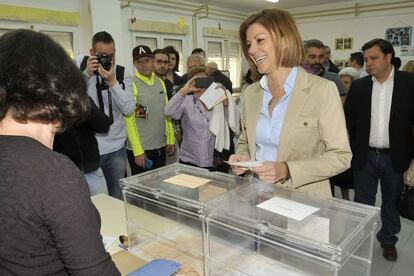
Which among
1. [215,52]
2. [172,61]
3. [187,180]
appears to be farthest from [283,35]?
[215,52]

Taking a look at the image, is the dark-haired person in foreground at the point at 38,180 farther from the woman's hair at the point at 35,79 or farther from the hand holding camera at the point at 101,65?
the hand holding camera at the point at 101,65

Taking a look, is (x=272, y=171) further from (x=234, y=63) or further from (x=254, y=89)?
(x=234, y=63)

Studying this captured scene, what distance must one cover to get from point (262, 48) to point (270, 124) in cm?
32

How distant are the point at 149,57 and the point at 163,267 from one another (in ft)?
7.75

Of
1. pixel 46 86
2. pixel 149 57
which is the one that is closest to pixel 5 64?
pixel 46 86

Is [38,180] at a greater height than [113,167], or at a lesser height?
greater

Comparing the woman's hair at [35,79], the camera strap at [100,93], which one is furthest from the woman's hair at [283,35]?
the camera strap at [100,93]

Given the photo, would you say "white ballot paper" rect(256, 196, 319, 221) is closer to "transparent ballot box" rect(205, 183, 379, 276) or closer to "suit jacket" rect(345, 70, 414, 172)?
→ "transparent ballot box" rect(205, 183, 379, 276)

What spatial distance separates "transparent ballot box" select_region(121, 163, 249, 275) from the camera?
1073mm

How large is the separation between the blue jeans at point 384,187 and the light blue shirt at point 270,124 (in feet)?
4.82

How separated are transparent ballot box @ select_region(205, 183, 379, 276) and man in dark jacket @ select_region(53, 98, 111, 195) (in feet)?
3.34

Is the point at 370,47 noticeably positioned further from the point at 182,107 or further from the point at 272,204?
the point at 272,204

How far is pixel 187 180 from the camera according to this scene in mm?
1201

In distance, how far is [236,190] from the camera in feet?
3.57
